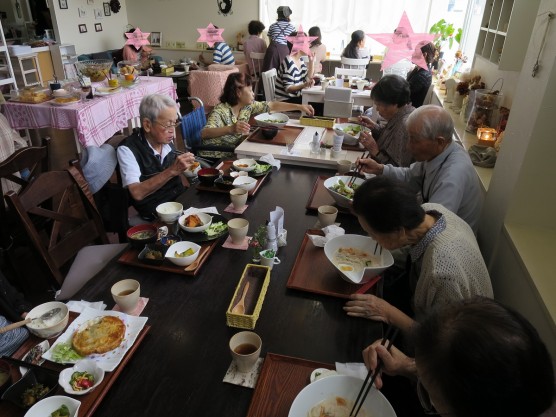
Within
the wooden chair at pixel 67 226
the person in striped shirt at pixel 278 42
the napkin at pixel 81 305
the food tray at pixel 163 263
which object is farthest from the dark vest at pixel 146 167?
the person in striped shirt at pixel 278 42

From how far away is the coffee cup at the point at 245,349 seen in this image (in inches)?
42.5

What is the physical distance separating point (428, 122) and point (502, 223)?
0.62 metres

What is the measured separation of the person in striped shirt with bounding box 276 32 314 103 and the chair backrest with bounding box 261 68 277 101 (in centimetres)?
6

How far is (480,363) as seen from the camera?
674mm

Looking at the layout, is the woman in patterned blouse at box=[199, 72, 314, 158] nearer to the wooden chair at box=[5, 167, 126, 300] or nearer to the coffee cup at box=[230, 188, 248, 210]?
the coffee cup at box=[230, 188, 248, 210]

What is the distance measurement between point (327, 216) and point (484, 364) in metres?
1.17

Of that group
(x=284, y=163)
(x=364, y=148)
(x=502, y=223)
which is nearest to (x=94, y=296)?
(x=284, y=163)

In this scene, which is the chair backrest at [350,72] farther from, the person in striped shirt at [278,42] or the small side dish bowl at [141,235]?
the small side dish bowl at [141,235]

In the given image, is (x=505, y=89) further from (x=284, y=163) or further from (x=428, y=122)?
(x=284, y=163)

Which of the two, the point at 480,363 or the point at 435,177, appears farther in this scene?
the point at 435,177

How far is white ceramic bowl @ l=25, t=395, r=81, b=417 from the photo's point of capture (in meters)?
0.96

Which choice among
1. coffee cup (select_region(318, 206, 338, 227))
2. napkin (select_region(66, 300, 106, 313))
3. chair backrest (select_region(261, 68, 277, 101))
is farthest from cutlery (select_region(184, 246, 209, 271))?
chair backrest (select_region(261, 68, 277, 101))

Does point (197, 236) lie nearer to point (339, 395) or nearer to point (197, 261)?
point (197, 261)

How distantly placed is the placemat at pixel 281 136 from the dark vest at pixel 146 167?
0.77m
